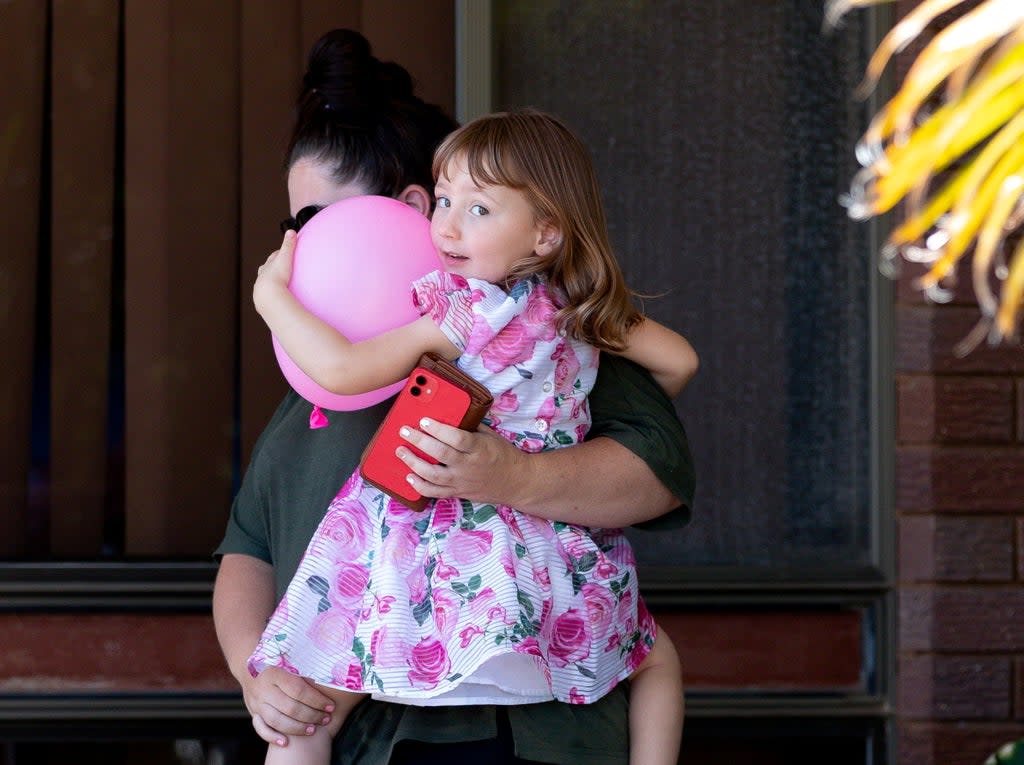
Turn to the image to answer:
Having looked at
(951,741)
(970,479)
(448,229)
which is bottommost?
(951,741)

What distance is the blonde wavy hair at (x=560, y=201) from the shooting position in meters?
1.74

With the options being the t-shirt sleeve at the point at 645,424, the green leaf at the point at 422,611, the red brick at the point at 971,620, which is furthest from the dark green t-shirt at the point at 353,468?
the red brick at the point at 971,620

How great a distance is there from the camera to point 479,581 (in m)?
1.62

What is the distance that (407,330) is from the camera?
65.9 inches

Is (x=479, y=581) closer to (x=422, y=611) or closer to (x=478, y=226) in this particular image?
(x=422, y=611)

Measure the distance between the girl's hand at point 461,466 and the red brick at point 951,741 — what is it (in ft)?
6.38

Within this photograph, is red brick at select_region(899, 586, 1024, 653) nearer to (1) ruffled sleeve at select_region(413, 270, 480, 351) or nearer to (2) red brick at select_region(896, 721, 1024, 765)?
(2) red brick at select_region(896, 721, 1024, 765)

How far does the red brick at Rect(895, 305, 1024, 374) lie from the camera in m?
3.20

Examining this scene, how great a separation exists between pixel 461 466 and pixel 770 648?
1.91 metres

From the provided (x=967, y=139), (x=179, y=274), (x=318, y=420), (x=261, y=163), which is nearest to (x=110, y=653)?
(x=179, y=274)

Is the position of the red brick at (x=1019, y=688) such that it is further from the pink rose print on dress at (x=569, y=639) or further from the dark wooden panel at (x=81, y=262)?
the dark wooden panel at (x=81, y=262)

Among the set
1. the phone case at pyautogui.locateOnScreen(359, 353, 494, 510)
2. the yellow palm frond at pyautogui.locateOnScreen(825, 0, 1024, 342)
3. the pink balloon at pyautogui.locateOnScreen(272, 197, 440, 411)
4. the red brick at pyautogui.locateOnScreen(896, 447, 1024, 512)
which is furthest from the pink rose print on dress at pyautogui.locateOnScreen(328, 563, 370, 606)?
the red brick at pyautogui.locateOnScreen(896, 447, 1024, 512)

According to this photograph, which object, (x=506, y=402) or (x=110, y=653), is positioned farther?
(x=110, y=653)

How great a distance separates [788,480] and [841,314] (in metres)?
0.41
